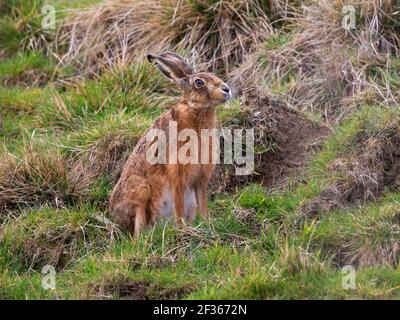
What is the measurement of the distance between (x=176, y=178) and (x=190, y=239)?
65cm

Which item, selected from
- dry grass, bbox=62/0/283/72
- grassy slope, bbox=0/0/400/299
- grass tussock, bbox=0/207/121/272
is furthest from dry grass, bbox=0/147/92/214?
dry grass, bbox=62/0/283/72

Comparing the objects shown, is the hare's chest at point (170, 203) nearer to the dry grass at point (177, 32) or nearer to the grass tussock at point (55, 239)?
the grass tussock at point (55, 239)

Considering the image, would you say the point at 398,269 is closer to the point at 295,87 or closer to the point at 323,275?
the point at 323,275

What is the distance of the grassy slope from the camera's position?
8195mm

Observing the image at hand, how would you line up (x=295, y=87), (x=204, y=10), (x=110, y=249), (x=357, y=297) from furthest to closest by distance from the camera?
(x=204, y=10) → (x=295, y=87) → (x=110, y=249) → (x=357, y=297)

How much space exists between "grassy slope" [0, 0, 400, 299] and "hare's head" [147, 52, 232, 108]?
1.05 metres

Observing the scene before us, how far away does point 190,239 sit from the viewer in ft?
30.3

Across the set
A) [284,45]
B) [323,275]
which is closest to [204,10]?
[284,45]

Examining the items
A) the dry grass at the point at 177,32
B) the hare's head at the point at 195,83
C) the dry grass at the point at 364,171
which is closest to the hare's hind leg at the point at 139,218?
the hare's head at the point at 195,83

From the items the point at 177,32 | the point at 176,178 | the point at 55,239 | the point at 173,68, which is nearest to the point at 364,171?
the point at 176,178

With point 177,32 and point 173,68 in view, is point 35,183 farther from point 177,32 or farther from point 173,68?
point 177,32

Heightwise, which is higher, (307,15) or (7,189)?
(307,15)
